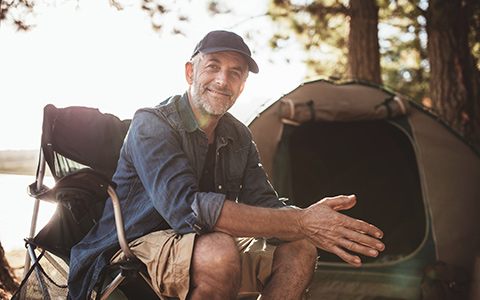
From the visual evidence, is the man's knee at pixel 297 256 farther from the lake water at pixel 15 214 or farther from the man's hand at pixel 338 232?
the lake water at pixel 15 214

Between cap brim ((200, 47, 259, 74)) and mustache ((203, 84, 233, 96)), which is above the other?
cap brim ((200, 47, 259, 74))

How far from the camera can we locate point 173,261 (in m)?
1.64

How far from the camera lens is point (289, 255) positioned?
1864mm

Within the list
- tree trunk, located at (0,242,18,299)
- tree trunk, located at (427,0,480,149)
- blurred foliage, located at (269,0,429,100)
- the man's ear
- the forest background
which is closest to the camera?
the man's ear

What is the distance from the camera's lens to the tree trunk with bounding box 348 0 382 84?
5633mm

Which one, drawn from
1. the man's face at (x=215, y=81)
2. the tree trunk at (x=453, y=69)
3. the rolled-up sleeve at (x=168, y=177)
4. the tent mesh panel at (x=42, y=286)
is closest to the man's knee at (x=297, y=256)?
the rolled-up sleeve at (x=168, y=177)

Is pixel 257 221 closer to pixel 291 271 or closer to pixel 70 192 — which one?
pixel 291 271

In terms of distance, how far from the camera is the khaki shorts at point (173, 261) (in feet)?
5.32

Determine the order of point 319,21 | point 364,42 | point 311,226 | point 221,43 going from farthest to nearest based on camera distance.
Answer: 1. point 319,21
2. point 364,42
3. point 221,43
4. point 311,226

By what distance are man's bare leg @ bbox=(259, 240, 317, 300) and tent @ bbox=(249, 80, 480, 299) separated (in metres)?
1.51

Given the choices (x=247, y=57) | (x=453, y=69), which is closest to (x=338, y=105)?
(x=247, y=57)

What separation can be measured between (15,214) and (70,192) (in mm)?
4194

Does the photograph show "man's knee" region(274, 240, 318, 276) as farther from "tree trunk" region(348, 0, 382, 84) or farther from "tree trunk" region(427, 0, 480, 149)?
"tree trunk" region(348, 0, 382, 84)

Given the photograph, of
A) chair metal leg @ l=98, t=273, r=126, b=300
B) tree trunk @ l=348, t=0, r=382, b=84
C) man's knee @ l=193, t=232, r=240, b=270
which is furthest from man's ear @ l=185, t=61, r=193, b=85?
tree trunk @ l=348, t=0, r=382, b=84
